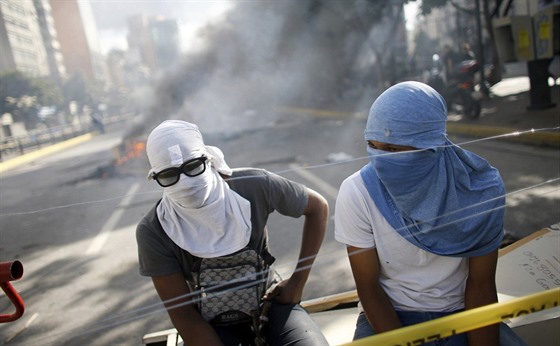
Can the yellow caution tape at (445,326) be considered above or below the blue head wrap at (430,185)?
below

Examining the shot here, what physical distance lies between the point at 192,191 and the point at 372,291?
2.52 ft

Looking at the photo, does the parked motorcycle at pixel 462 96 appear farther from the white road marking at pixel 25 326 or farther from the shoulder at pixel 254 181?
the white road marking at pixel 25 326

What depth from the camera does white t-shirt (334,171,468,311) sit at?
1.57 metres

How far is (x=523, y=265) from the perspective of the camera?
2.17 m

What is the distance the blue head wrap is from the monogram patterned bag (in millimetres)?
602

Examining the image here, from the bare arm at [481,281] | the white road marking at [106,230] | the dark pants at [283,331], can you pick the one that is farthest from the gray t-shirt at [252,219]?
the white road marking at [106,230]

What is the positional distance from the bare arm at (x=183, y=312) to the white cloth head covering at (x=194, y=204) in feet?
0.48

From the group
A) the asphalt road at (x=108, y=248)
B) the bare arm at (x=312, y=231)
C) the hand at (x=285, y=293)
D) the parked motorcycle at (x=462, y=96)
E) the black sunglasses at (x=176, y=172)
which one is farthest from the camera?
the parked motorcycle at (x=462, y=96)

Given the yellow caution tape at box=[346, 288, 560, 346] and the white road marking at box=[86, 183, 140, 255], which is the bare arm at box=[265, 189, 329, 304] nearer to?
the yellow caution tape at box=[346, 288, 560, 346]

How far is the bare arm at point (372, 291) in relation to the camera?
5.16ft

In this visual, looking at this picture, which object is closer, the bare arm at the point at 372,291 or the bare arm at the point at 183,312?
the bare arm at the point at 372,291

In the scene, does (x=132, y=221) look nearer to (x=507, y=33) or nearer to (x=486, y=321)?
(x=486, y=321)

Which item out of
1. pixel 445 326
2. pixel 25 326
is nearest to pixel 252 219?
pixel 445 326

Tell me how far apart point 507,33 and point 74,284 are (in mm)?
8188
